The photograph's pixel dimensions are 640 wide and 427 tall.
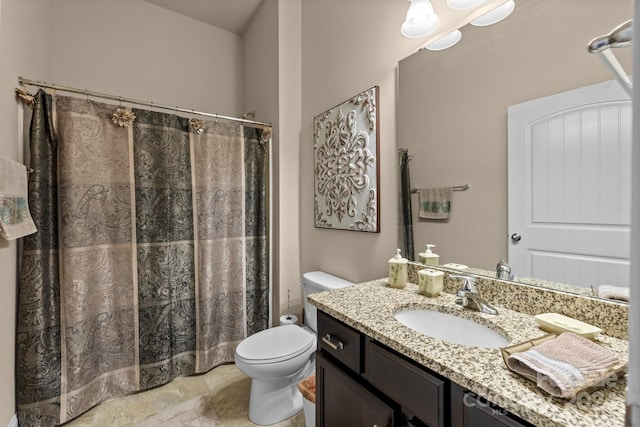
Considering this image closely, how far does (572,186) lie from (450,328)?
615 mm

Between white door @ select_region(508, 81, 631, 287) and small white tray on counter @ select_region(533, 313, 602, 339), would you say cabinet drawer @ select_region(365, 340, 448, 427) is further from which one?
white door @ select_region(508, 81, 631, 287)

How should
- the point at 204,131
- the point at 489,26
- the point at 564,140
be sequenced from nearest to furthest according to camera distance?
the point at 564,140 < the point at 489,26 < the point at 204,131

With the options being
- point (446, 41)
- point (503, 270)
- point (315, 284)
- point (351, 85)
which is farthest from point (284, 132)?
point (503, 270)

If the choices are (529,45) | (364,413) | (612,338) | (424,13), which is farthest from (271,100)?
(612,338)

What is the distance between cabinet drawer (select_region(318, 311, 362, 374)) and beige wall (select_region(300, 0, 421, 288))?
621mm

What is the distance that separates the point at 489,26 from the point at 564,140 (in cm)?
56

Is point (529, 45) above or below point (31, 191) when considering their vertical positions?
above

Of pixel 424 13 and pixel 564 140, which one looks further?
pixel 424 13

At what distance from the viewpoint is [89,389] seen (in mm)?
1679

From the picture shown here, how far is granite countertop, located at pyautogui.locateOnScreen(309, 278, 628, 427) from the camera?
1.70ft

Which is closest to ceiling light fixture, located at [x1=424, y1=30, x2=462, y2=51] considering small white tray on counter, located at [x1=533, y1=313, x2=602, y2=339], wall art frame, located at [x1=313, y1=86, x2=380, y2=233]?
wall art frame, located at [x1=313, y1=86, x2=380, y2=233]

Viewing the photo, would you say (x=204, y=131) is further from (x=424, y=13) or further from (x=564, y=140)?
(x=564, y=140)

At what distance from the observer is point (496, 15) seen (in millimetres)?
1079

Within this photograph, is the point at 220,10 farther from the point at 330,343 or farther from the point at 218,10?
the point at 330,343
